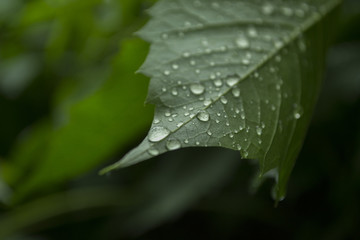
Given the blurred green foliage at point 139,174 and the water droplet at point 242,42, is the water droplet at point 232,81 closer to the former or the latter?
the water droplet at point 242,42

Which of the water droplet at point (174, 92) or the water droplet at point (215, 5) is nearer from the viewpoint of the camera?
the water droplet at point (174, 92)

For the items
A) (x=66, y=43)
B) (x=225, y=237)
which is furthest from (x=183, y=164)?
(x=66, y=43)

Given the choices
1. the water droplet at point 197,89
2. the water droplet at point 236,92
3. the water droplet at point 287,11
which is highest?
the water droplet at point 197,89

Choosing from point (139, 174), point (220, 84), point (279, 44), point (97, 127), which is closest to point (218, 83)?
point (220, 84)

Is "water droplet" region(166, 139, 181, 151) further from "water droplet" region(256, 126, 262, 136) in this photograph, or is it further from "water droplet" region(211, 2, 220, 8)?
"water droplet" region(211, 2, 220, 8)

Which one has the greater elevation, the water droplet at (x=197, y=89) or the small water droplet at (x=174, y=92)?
the small water droplet at (x=174, y=92)

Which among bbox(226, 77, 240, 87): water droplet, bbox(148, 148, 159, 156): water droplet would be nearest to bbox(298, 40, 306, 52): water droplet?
bbox(226, 77, 240, 87): water droplet

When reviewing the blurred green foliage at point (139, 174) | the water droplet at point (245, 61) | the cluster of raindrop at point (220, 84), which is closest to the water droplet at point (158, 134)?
the cluster of raindrop at point (220, 84)
